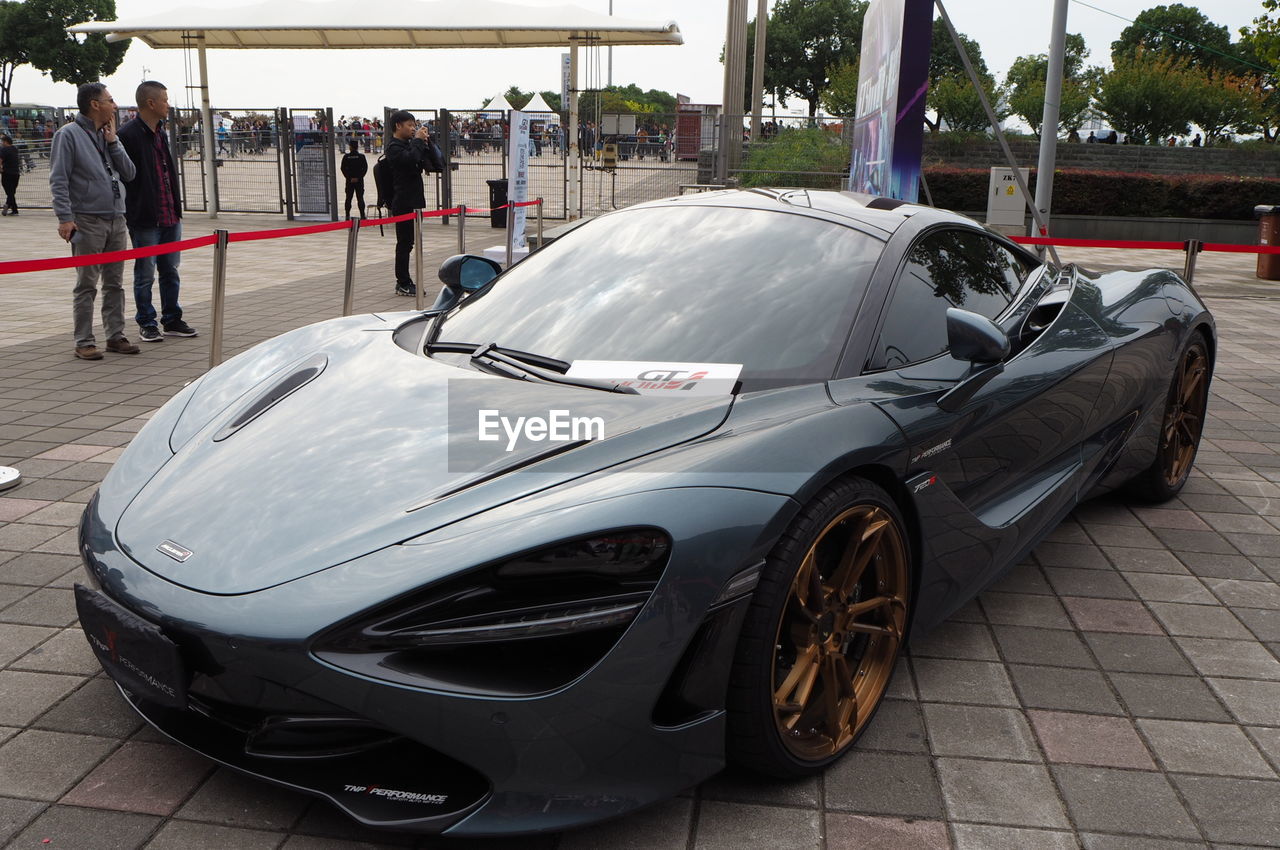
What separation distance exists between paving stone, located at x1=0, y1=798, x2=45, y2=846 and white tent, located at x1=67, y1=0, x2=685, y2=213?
51.5 ft

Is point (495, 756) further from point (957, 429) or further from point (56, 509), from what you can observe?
point (56, 509)

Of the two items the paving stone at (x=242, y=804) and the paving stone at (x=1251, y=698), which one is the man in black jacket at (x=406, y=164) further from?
the paving stone at (x=1251, y=698)

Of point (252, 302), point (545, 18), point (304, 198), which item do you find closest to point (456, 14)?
point (545, 18)

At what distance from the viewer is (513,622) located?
1.96m

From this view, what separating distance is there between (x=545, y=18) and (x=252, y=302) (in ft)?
29.3

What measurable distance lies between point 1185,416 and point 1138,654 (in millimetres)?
1780

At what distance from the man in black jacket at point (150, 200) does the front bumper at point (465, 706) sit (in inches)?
245

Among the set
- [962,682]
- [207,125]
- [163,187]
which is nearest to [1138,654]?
[962,682]

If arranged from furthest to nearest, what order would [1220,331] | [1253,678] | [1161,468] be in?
[1220,331] < [1161,468] < [1253,678]

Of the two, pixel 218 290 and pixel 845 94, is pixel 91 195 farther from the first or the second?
pixel 845 94

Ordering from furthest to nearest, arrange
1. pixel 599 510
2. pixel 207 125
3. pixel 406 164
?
pixel 207 125 < pixel 406 164 < pixel 599 510

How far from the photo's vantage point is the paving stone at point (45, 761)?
2.34m

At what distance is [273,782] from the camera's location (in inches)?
81.1

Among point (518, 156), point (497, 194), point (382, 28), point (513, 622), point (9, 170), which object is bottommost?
point (513, 622)
